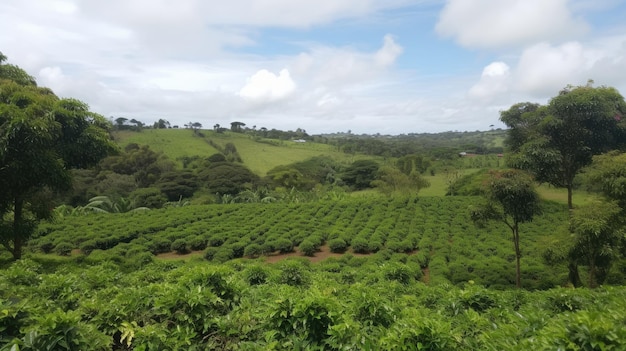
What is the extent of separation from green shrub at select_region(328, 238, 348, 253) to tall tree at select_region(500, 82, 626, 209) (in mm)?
8669

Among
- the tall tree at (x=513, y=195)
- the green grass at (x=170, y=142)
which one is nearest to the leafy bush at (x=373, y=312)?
the tall tree at (x=513, y=195)

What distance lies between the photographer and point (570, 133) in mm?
13930

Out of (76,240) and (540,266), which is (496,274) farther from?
(76,240)

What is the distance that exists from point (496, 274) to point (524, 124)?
6.61 metres

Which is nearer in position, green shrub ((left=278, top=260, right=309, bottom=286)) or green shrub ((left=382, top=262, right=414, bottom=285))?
green shrub ((left=278, top=260, right=309, bottom=286))

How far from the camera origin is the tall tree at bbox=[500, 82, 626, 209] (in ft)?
43.6

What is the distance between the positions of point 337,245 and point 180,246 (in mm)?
8136

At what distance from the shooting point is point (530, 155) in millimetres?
13344

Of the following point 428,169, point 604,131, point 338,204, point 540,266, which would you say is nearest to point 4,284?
point 540,266

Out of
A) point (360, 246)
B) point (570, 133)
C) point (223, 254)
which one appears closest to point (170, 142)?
point (223, 254)

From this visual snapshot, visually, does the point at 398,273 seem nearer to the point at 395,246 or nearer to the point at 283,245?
the point at 395,246

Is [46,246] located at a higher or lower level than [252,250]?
higher

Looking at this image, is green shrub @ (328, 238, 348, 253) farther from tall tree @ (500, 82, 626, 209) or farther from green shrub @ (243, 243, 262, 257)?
tall tree @ (500, 82, 626, 209)

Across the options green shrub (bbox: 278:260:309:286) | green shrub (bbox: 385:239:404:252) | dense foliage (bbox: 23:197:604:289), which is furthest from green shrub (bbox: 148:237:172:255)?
green shrub (bbox: 278:260:309:286)
